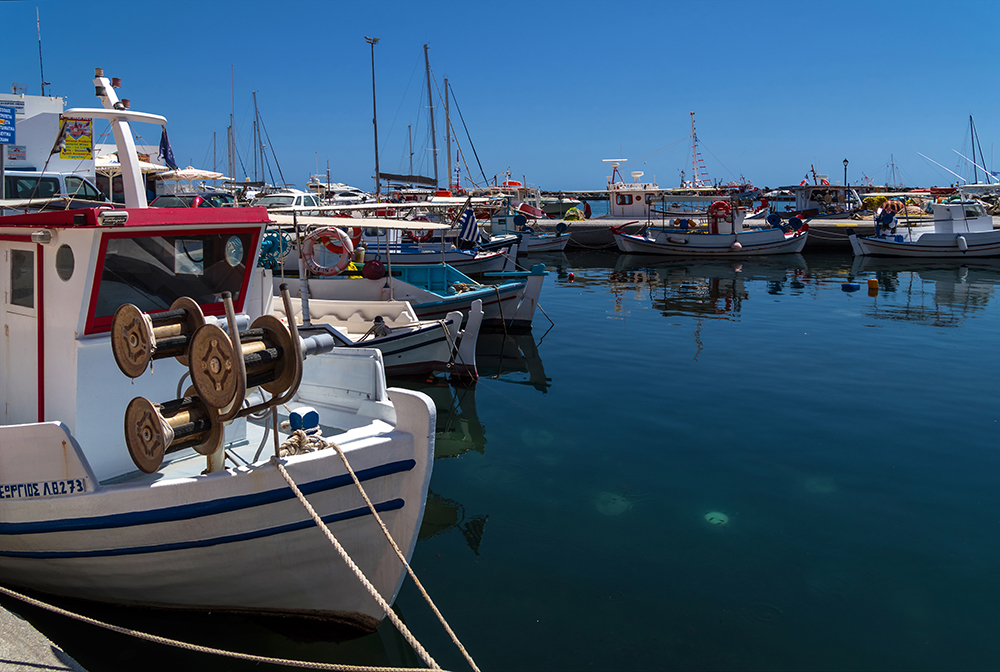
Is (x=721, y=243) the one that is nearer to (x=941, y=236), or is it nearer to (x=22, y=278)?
(x=941, y=236)

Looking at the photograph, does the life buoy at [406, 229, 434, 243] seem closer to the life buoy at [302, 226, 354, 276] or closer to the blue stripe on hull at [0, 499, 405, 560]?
the life buoy at [302, 226, 354, 276]

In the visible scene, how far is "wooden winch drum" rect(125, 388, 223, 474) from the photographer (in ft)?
12.5

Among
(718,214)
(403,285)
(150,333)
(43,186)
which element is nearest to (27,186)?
(43,186)

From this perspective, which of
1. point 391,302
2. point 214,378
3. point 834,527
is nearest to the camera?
point 214,378

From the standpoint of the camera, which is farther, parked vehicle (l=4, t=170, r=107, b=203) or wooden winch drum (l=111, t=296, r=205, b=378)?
parked vehicle (l=4, t=170, r=107, b=203)

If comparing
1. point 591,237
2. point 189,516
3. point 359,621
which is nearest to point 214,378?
point 189,516

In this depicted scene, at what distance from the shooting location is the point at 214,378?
3789 millimetres

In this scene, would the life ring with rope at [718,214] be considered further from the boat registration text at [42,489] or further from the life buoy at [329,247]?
the boat registration text at [42,489]

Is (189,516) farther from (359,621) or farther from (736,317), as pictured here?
(736,317)

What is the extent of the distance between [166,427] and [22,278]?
220cm

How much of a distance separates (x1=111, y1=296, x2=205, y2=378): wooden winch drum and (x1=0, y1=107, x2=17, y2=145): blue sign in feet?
38.9

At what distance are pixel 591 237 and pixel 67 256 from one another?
1396 inches

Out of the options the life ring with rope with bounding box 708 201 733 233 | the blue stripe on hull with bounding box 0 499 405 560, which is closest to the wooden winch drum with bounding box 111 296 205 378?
the blue stripe on hull with bounding box 0 499 405 560

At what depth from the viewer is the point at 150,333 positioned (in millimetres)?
3803
